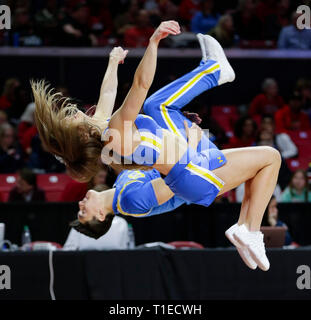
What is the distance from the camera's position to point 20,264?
5.98 metres

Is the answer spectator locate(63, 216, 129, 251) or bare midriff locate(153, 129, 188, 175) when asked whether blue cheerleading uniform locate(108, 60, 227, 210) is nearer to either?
bare midriff locate(153, 129, 188, 175)

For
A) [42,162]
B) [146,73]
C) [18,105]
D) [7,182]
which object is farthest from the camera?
[18,105]

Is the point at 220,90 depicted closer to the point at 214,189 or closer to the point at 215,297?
the point at 215,297

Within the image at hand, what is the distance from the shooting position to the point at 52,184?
842 centimetres

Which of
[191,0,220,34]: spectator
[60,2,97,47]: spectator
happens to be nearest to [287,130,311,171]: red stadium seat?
[191,0,220,34]: spectator

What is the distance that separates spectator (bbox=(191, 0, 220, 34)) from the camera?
1069 centimetres

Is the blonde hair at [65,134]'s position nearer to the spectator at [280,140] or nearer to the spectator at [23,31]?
the spectator at [280,140]

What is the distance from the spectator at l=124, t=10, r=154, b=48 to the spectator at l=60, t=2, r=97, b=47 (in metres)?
0.53

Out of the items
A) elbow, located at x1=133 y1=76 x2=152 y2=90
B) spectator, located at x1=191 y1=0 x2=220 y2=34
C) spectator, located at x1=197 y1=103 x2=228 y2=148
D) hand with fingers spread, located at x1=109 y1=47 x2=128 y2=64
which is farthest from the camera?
spectator, located at x1=191 y1=0 x2=220 y2=34

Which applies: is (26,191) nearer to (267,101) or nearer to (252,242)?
(252,242)

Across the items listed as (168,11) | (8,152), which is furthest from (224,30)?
(8,152)

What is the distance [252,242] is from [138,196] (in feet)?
2.54
